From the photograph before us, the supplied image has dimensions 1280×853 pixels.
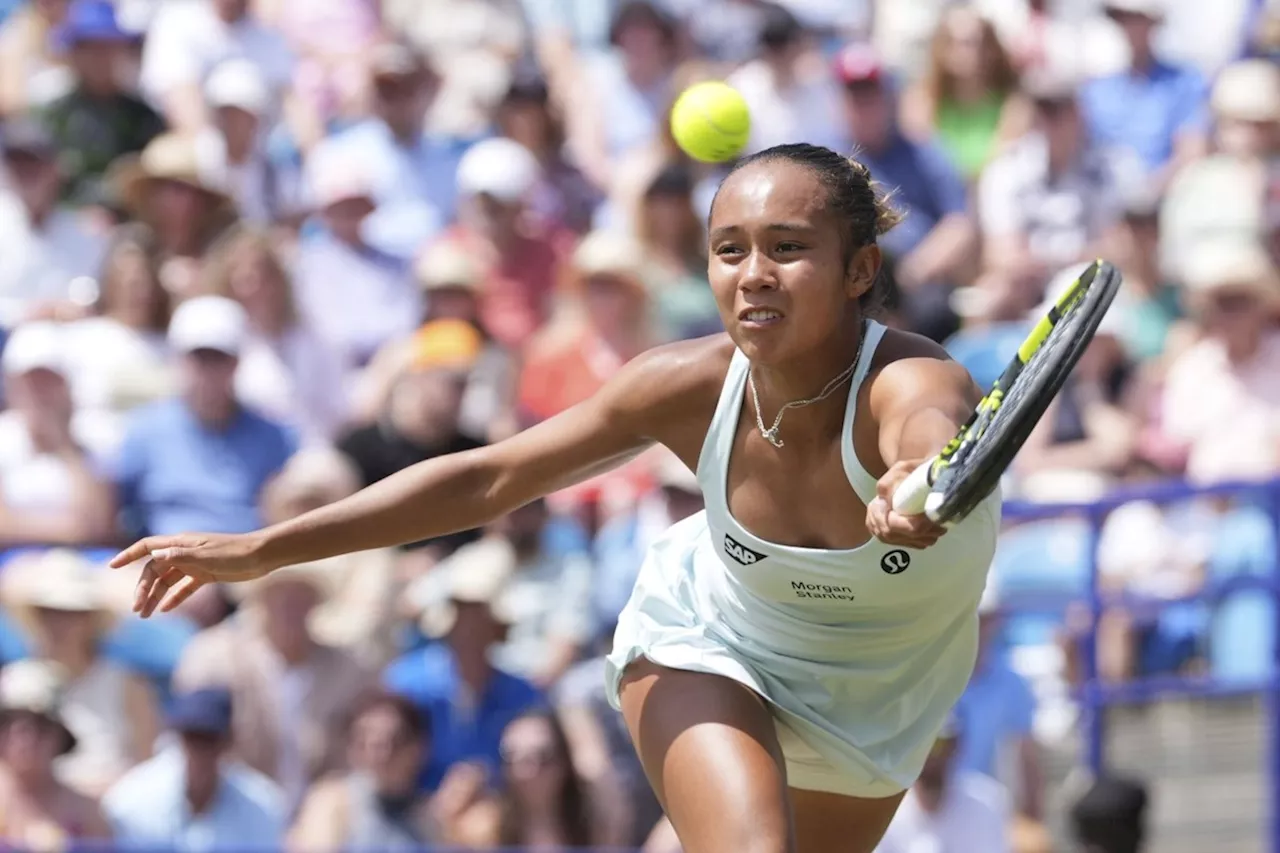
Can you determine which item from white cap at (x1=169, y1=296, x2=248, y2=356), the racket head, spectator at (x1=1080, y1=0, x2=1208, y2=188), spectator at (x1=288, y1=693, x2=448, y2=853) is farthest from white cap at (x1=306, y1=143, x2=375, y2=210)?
the racket head

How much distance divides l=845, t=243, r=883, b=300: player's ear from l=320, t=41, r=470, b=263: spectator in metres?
6.43

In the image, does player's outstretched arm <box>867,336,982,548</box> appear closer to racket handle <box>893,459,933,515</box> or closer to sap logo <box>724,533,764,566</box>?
racket handle <box>893,459,933,515</box>

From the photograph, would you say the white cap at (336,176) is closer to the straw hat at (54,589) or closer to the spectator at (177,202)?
the spectator at (177,202)

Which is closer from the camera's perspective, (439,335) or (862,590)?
(862,590)

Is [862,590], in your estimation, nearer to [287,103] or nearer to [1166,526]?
[1166,526]

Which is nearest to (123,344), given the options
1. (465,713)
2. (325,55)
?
(465,713)

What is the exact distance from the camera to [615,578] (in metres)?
8.23

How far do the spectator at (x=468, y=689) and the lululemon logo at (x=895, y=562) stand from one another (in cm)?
407

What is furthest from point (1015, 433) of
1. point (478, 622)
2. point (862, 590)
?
point (478, 622)

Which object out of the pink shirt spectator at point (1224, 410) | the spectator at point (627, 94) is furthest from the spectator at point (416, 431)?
the pink shirt spectator at point (1224, 410)

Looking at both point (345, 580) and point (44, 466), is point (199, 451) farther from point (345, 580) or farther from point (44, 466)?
point (345, 580)

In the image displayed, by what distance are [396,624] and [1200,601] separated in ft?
9.78

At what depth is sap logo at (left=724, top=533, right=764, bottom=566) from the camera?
4.30 metres

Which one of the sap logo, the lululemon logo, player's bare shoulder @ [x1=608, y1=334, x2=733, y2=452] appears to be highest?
player's bare shoulder @ [x1=608, y1=334, x2=733, y2=452]
